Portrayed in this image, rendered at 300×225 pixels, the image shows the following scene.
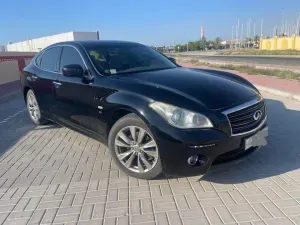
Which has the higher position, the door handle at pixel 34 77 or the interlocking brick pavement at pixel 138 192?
the door handle at pixel 34 77

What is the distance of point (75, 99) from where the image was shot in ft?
14.2

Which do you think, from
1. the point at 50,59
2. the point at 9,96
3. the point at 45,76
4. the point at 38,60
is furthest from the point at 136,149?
the point at 9,96

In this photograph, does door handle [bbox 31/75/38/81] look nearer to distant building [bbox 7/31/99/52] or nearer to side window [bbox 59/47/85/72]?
side window [bbox 59/47/85/72]

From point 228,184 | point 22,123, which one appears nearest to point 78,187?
point 228,184

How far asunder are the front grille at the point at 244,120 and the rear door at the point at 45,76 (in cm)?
308

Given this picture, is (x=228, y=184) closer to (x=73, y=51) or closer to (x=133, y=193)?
(x=133, y=193)

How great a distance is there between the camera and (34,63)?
589 centimetres

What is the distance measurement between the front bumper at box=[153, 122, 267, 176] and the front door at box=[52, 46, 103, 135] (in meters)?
1.18

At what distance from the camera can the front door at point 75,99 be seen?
159 inches

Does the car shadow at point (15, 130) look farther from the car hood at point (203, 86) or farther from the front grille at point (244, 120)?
the front grille at point (244, 120)

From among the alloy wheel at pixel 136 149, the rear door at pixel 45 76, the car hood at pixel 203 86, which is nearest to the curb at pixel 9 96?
the rear door at pixel 45 76

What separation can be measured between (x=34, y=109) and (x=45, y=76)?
1.18 meters

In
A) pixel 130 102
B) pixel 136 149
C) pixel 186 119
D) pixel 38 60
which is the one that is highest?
pixel 38 60

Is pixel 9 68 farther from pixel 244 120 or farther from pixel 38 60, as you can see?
pixel 244 120
